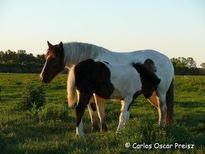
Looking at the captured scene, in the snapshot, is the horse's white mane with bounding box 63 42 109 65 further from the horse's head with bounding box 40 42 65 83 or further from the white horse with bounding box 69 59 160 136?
the white horse with bounding box 69 59 160 136

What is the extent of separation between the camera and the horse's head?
5402 mm

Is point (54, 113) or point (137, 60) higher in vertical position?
point (137, 60)

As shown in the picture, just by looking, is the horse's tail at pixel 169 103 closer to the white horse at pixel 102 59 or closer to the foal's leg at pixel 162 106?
the white horse at pixel 102 59

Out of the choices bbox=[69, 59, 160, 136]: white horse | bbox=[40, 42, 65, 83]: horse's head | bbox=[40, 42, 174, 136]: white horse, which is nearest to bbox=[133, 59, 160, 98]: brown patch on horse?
bbox=[69, 59, 160, 136]: white horse

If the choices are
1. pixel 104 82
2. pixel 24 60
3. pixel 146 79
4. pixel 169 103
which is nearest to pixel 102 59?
pixel 104 82

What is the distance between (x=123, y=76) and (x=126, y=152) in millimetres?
1699

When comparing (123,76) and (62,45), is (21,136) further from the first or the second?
(123,76)

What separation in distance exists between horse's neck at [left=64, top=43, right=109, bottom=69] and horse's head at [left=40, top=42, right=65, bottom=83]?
0.18 m

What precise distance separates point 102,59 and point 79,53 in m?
0.57

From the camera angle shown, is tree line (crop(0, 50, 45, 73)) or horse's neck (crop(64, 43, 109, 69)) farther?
tree line (crop(0, 50, 45, 73))

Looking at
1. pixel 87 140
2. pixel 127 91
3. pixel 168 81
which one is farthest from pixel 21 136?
pixel 168 81

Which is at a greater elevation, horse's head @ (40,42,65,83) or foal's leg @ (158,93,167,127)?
horse's head @ (40,42,65,83)

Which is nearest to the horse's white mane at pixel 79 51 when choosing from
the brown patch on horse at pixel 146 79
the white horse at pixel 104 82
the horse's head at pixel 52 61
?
the horse's head at pixel 52 61

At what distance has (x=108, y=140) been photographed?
15.0 ft
